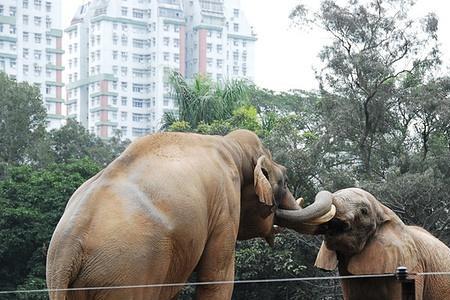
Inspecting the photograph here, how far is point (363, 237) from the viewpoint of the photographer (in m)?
10.4

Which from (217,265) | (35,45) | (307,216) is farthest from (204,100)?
(35,45)

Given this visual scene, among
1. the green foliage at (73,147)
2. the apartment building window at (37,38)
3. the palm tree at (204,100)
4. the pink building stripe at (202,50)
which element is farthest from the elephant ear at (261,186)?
the pink building stripe at (202,50)

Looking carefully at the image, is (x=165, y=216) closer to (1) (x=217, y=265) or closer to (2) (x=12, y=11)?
(1) (x=217, y=265)

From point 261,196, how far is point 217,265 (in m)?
0.86

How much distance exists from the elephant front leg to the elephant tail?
4.90 ft

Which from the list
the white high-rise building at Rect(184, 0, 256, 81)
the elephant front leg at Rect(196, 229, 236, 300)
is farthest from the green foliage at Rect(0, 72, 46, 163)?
the white high-rise building at Rect(184, 0, 256, 81)

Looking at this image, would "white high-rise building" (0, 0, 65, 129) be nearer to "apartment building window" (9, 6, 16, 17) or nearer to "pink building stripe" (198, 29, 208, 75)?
"apartment building window" (9, 6, 16, 17)

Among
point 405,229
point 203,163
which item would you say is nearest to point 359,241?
point 405,229

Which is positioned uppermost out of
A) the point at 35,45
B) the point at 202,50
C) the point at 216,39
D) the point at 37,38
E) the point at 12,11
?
the point at 12,11

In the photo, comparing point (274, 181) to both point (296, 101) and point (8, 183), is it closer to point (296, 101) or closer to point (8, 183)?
point (8, 183)

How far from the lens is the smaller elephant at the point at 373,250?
1030 cm

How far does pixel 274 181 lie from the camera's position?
31.7 feet

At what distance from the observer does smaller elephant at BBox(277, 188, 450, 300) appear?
33.8ft

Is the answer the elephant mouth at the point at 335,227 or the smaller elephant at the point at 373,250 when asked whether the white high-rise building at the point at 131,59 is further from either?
the elephant mouth at the point at 335,227
